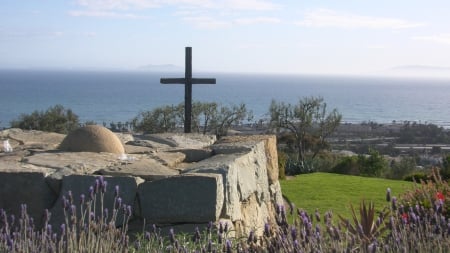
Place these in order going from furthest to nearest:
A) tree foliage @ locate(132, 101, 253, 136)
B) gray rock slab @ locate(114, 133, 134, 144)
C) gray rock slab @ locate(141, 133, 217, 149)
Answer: tree foliage @ locate(132, 101, 253, 136) → gray rock slab @ locate(114, 133, 134, 144) → gray rock slab @ locate(141, 133, 217, 149)

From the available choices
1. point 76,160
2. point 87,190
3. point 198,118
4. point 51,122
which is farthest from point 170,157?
point 198,118

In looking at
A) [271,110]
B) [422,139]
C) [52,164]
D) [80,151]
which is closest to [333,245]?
[52,164]

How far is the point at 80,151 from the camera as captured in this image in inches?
240

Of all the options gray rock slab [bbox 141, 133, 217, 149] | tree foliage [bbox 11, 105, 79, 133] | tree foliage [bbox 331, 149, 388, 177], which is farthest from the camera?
tree foliage [bbox 11, 105, 79, 133]

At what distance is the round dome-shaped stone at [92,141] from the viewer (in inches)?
241

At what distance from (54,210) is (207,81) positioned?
5062 millimetres

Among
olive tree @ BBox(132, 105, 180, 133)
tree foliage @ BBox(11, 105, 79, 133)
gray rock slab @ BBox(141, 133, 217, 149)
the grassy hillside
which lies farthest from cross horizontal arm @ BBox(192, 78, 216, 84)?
olive tree @ BBox(132, 105, 180, 133)

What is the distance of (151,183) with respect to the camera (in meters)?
4.88

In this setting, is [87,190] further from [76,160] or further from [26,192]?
[76,160]

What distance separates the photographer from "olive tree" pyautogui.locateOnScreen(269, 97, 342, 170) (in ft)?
85.3

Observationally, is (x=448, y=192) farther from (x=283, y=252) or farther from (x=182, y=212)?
(x=283, y=252)

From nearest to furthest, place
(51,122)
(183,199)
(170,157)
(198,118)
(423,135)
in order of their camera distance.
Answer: (183,199)
(170,157)
(51,122)
(198,118)
(423,135)

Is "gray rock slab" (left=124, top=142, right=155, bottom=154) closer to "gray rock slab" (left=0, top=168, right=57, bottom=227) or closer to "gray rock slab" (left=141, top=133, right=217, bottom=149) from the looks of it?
"gray rock slab" (left=141, top=133, right=217, bottom=149)

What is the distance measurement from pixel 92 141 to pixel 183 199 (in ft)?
5.54
